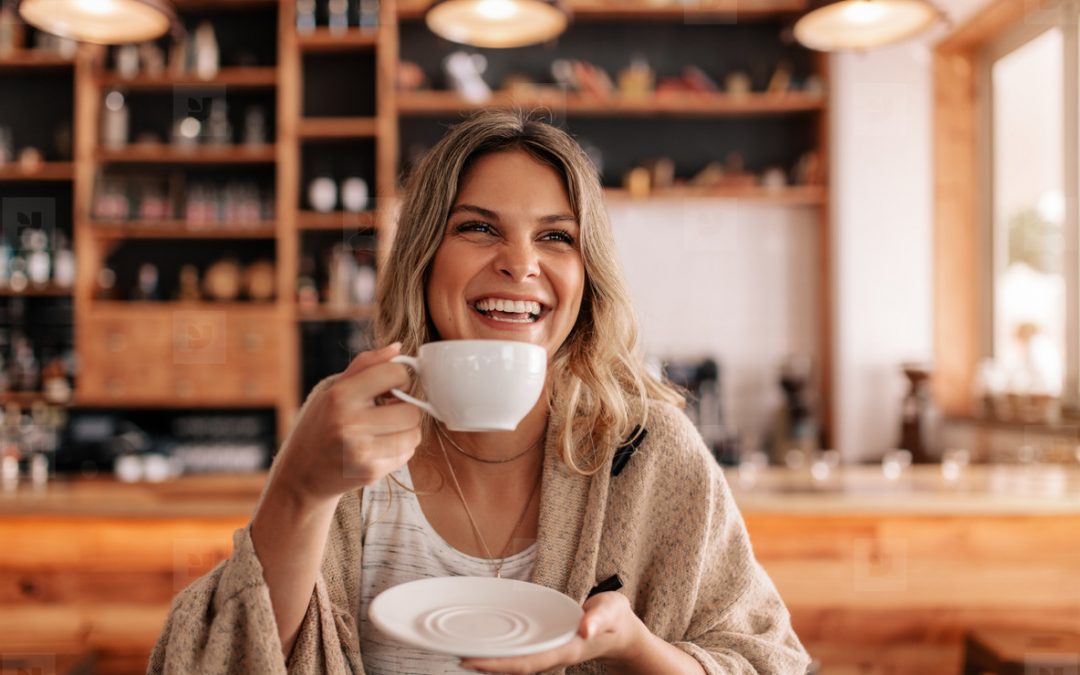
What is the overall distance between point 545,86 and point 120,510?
330 centimetres

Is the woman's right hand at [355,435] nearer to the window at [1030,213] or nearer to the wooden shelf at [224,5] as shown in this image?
the window at [1030,213]

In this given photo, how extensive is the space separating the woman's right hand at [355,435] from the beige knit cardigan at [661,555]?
0.30 metres

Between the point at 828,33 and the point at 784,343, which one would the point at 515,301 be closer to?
the point at 828,33

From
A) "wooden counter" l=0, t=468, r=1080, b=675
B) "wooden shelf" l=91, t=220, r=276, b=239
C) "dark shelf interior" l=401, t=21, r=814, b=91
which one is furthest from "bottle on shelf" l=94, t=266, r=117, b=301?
"wooden counter" l=0, t=468, r=1080, b=675

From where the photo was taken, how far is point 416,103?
442 centimetres

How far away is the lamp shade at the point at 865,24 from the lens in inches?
97.2

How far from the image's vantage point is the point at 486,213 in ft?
3.84

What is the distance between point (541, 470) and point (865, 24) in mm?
1992

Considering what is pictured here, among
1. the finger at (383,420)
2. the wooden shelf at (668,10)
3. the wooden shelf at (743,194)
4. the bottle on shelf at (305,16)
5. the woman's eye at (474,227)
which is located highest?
the wooden shelf at (668,10)

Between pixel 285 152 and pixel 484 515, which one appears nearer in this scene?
pixel 484 515

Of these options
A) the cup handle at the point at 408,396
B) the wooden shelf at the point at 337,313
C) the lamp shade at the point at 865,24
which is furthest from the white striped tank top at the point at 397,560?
the wooden shelf at the point at 337,313

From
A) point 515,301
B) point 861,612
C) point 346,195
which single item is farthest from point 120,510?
point 346,195

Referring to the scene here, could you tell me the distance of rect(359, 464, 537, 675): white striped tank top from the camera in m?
1.16

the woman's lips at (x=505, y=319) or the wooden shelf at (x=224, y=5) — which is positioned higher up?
the wooden shelf at (x=224, y=5)
